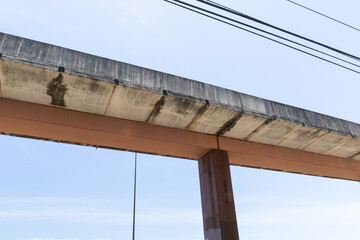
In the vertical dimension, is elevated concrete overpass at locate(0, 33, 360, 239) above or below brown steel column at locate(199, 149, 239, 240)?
above

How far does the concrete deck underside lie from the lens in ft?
21.7

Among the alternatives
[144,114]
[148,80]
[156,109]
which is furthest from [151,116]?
[148,80]

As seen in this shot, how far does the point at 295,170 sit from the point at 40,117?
30.6 ft

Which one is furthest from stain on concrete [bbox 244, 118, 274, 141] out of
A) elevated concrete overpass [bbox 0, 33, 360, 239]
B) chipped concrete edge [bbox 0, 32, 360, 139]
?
chipped concrete edge [bbox 0, 32, 360, 139]

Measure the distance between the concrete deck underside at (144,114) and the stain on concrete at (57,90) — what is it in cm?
2

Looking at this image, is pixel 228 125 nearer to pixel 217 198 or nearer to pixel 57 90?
pixel 217 198

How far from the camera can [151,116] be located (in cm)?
826

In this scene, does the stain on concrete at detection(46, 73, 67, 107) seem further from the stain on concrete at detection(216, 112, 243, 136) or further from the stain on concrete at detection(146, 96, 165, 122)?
the stain on concrete at detection(216, 112, 243, 136)

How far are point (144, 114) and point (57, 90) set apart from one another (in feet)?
7.74

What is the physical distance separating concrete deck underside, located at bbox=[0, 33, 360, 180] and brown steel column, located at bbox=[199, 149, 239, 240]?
1.62 feet

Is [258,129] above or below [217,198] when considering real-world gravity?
above

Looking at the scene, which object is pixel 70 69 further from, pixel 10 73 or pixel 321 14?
pixel 321 14

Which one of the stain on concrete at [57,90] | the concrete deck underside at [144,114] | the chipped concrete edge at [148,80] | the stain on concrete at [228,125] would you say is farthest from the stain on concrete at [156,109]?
the stain on concrete at [57,90]

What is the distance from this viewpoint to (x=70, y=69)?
6539mm
